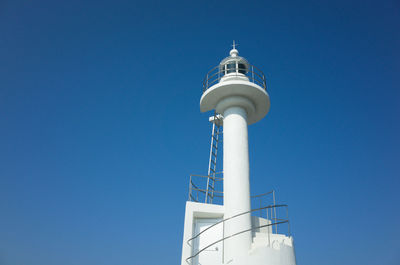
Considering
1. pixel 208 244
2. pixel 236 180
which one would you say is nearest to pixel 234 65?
pixel 236 180

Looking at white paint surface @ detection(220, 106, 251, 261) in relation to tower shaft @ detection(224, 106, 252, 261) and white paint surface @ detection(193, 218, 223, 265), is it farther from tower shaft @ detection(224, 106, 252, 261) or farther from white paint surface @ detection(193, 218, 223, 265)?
white paint surface @ detection(193, 218, 223, 265)

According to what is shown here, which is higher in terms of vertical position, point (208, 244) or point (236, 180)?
point (236, 180)

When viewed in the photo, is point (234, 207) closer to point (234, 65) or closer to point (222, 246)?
point (222, 246)

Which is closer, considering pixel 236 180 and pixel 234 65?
pixel 236 180

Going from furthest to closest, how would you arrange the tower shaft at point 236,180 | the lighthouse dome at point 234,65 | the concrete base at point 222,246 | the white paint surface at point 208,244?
1. the lighthouse dome at point 234,65
2. the white paint surface at point 208,244
3. the tower shaft at point 236,180
4. the concrete base at point 222,246

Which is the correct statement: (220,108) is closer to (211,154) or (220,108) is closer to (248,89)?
(248,89)

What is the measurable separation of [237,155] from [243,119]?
5.58 feet

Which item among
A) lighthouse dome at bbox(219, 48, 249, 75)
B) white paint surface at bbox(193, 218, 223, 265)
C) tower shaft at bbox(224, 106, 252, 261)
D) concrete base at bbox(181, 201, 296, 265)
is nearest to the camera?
concrete base at bbox(181, 201, 296, 265)

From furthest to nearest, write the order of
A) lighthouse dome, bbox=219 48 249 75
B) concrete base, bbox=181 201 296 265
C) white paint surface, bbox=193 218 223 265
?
lighthouse dome, bbox=219 48 249 75 < white paint surface, bbox=193 218 223 265 < concrete base, bbox=181 201 296 265

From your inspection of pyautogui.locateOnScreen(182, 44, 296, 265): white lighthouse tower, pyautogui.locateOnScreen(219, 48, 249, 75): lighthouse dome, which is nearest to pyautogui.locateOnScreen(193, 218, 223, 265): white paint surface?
pyautogui.locateOnScreen(182, 44, 296, 265): white lighthouse tower

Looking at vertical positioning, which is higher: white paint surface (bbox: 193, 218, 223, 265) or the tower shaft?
the tower shaft

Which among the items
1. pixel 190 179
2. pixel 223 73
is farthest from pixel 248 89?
pixel 190 179

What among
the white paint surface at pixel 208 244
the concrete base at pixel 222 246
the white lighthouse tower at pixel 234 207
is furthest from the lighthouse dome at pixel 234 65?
the white paint surface at pixel 208 244

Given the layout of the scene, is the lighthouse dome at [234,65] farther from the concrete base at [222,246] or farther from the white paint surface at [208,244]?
the white paint surface at [208,244]
